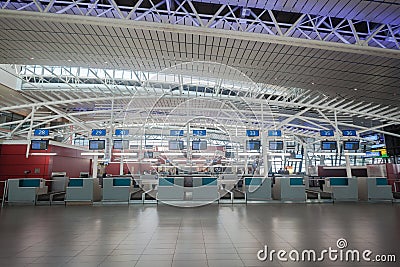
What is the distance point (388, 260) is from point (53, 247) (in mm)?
6038

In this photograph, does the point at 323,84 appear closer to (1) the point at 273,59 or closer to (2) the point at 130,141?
(1) the point at 273,59

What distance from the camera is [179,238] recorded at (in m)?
5.50

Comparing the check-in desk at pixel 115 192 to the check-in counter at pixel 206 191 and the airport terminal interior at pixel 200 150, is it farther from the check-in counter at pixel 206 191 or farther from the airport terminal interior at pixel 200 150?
the check-in counter at pixel 206 191

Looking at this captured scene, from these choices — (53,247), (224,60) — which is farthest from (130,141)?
(224,60)

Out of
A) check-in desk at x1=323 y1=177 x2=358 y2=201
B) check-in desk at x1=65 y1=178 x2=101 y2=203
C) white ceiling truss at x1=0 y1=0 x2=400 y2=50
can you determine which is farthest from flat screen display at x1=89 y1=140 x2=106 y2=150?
check-in desk at x1=323 y1=177 x2=358 y2=201

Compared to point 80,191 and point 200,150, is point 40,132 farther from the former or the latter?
point 200,150

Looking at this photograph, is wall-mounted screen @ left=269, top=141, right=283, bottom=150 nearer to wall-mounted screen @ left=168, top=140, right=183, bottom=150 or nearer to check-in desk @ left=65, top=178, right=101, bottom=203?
wall-mounted screen @ left=168, top=140, right=183, bottom=150

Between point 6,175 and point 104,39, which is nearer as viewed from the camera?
point 104,39

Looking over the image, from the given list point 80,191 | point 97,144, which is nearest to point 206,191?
point 80,191

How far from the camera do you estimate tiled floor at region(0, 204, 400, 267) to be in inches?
162

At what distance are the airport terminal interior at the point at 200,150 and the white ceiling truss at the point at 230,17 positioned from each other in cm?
8

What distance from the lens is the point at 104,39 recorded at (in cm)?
1166

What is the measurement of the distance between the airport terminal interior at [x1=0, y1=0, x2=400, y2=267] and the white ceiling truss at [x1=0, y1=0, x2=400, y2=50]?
0.08m

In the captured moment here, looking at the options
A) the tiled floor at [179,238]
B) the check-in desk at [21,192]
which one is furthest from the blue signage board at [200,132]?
the check-in desk at [21,192]
